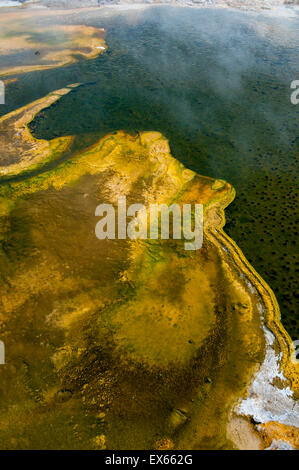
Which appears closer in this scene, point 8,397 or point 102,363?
point 8,397

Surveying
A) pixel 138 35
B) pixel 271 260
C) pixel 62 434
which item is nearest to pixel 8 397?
pixel 62 434

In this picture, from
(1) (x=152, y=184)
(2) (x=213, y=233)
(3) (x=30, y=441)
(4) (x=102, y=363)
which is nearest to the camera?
(3) (x=30, y=441)

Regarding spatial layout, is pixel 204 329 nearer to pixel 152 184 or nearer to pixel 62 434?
pixel 62 434

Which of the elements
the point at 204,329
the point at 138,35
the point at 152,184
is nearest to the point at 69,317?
the point at 204,329

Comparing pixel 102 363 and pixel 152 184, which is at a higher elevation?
pixel 152 184

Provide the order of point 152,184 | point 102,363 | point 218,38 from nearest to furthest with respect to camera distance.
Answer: point 102,363
point 152,184
point 218,38

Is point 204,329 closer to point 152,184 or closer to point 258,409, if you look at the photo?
point 258,409

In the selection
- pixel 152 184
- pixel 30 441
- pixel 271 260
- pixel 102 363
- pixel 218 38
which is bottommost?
pixel 30 441
